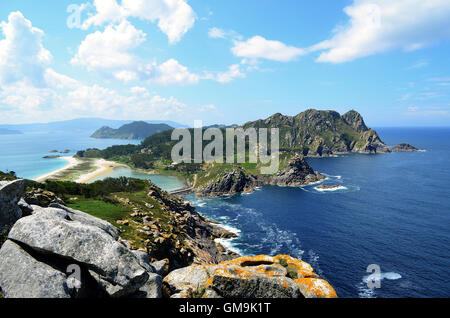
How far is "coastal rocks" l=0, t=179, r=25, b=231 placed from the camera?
14.6 meters

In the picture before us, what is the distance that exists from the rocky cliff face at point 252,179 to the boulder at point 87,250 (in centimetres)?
13833

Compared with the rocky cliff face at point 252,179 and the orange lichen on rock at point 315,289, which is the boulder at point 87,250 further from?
the rocky cliff face at point 252,179

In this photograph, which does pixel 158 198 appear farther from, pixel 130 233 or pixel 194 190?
pixel 194 190

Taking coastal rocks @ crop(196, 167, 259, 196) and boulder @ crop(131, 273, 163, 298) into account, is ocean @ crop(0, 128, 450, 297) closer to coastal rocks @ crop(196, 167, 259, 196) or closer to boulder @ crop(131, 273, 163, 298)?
coastal rocks @ crop(196, 167, 259, 196)

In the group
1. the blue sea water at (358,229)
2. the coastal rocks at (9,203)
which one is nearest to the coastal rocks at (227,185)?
the blue sea water at (358,229)

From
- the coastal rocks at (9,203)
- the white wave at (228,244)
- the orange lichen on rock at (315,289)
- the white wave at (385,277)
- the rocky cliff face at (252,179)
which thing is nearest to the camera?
the coastal rocks at (9,203)


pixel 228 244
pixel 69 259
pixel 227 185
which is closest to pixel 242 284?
pixel 69 259

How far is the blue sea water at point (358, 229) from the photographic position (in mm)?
55719

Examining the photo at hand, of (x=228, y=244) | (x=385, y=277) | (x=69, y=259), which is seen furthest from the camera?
(x=228, y=244)

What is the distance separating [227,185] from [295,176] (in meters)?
54.1

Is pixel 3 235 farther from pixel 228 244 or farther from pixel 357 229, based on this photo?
pixel 357 229

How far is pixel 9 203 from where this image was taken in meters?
15.0
